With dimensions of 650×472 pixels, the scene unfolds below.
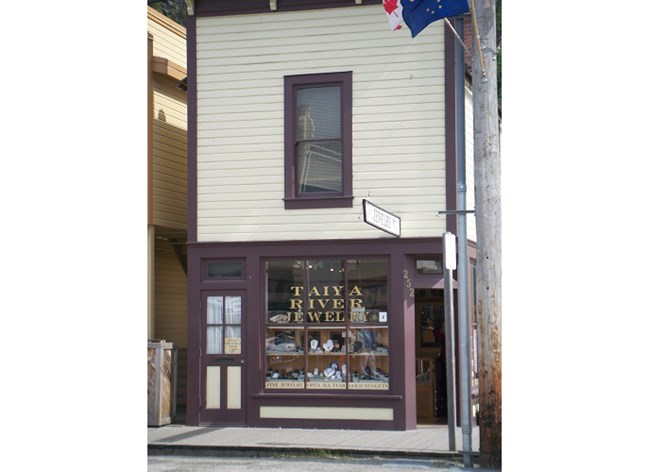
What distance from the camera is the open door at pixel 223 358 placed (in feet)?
53.2

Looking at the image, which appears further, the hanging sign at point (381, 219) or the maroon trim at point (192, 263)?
the maroon trim at point (192, 263)

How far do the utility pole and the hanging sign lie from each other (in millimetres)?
1813

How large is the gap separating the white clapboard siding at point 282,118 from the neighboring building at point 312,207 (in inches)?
0.9

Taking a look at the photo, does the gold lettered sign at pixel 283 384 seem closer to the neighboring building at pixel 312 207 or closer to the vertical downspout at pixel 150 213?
the neighboring building at pixel 312 207

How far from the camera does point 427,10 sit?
12586 mm

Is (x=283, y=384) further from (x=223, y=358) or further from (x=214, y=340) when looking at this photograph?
(x=214, y=340)

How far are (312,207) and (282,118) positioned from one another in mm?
1508

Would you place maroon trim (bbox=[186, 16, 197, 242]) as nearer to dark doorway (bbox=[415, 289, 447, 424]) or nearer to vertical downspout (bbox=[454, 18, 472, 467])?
dark doorway (bbox=[415, 289, 447, 424])

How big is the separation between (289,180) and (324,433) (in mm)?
3945

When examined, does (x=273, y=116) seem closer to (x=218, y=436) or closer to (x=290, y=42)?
(x=290, y=42)

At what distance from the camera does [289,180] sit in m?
16.1

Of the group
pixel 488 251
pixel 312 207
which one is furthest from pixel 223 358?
pixel 488 251

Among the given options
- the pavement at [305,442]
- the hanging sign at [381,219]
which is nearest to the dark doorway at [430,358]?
the pavement at [305,442]

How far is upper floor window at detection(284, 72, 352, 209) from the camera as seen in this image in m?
16.0
